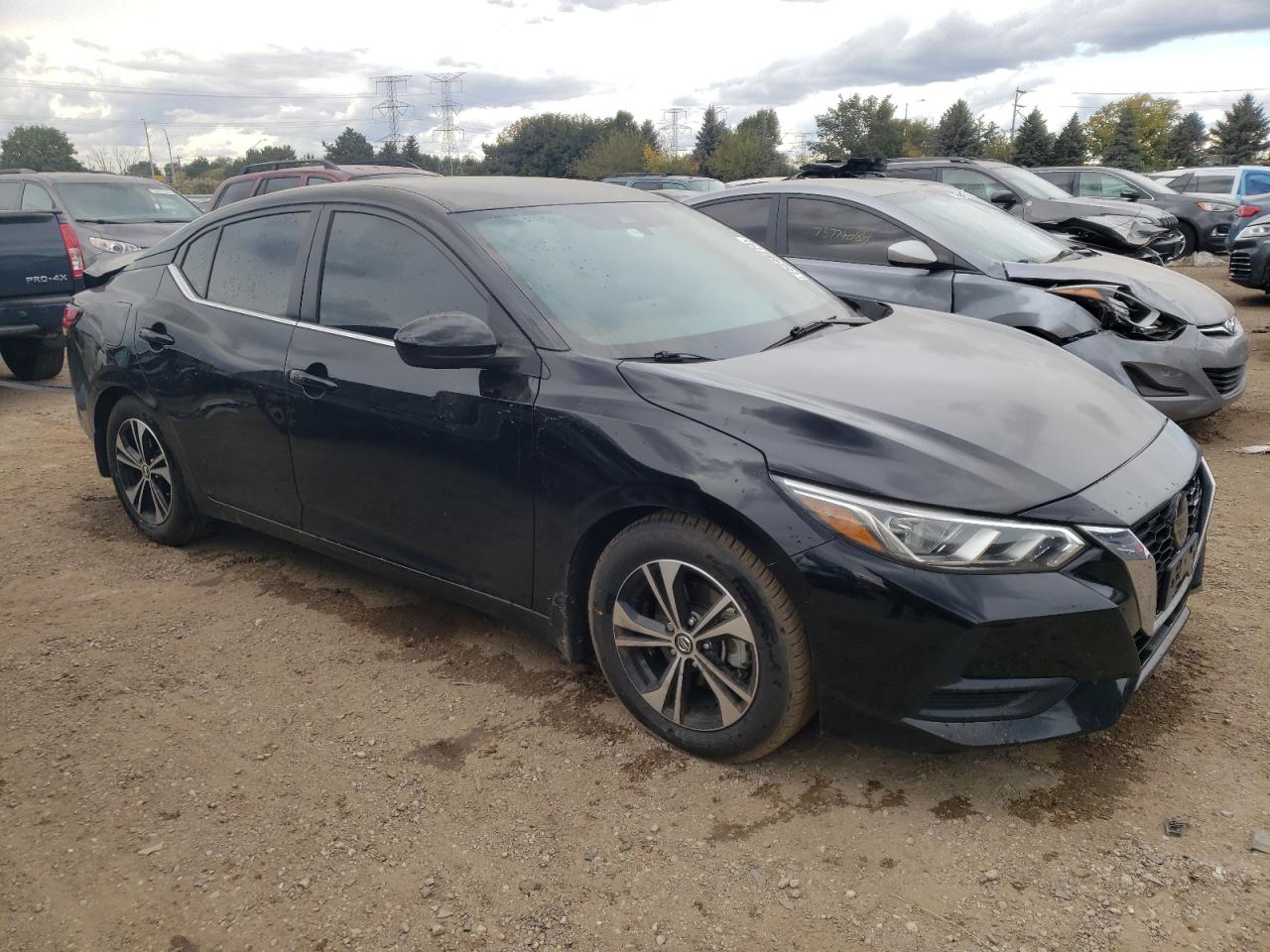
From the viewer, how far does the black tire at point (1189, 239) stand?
646 inches

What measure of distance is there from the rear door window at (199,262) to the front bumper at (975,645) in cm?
299

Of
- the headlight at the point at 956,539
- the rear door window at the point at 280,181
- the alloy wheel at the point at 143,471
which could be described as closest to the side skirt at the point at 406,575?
the alloy wheel at the point at 143,471

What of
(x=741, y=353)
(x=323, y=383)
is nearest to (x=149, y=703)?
(x=323, y=383)

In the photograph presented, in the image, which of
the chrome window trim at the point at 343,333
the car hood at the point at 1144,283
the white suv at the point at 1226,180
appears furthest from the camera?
the white suv at the point at 1226,180

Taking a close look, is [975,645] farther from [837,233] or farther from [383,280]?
[837,233]

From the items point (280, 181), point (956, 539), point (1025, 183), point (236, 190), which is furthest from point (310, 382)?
point (236, 190)

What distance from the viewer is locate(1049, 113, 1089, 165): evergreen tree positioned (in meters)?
56.8

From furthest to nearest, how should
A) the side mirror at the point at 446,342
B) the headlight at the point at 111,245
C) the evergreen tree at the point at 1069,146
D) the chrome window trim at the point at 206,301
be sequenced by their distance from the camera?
the evergreen tree at the point at 1069,146
the headlight at the point at 111,245
the chrome window trim at the point at 206,301
the side mirror at the point at 446,342

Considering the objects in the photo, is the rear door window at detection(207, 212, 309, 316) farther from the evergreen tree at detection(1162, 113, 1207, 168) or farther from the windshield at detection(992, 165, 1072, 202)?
the evergreen tree at detection(1162, 113, 1207, 168)

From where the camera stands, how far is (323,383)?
3.54 meters

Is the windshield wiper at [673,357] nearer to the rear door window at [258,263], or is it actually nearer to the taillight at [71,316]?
the rear door window at [258,263]

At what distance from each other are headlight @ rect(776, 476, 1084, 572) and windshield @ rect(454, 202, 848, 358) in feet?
2.87

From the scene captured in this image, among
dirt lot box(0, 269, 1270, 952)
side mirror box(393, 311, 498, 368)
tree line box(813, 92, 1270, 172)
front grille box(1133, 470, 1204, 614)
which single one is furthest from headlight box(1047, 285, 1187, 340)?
tree line box(813, 92, 1270, 172)

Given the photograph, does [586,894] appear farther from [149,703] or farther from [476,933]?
[149,703]
